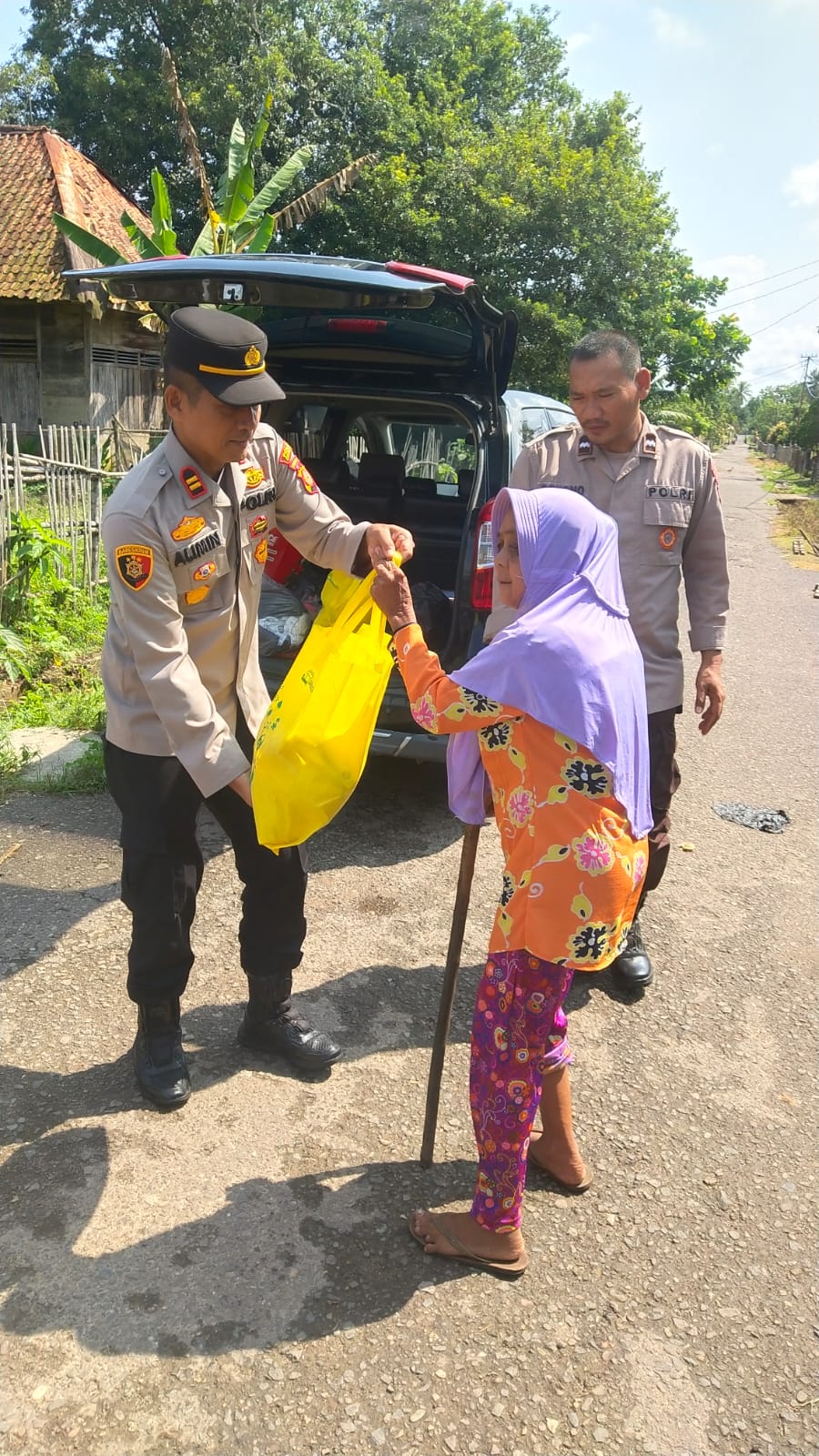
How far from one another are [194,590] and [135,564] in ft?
0.64

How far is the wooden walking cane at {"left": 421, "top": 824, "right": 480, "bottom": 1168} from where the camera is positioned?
229 cm

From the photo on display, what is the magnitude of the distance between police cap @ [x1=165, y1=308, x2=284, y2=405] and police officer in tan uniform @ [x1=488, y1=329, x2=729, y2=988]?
1.12 m

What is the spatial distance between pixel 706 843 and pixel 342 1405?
129 inches

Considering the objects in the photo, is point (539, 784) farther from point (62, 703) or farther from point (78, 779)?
point (62, 703)

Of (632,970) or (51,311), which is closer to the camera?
(632,970)

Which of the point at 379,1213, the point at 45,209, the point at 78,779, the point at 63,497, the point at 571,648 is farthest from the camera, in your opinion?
the point at 45,209

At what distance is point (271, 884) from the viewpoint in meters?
2.71

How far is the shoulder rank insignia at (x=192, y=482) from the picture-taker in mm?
2373

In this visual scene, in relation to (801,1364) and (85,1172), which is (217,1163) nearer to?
(85,1172)

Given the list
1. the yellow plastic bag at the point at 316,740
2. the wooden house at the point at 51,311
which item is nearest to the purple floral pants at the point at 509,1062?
the yellow plastic bag at the point at 316,740

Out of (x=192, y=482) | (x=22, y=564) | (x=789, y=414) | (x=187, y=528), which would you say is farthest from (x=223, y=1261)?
(x=789, y=414)

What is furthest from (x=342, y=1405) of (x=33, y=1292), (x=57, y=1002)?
(x=57, y=1002)

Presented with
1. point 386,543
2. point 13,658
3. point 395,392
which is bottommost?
point 13,658

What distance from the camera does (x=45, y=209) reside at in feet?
52.0
